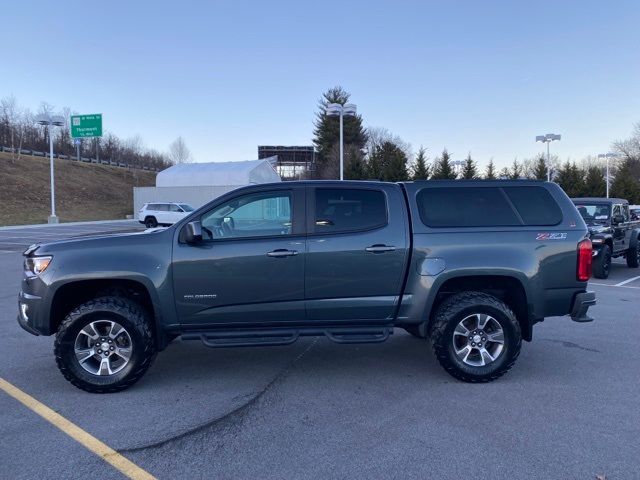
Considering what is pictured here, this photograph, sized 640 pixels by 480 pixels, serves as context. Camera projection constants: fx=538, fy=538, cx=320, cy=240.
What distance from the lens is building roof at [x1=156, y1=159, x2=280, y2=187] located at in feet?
145

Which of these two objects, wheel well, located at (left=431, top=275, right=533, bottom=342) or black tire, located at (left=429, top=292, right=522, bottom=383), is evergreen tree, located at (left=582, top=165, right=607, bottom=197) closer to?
wheel well, located at (left=431, top=275, right=533, bottom=342)

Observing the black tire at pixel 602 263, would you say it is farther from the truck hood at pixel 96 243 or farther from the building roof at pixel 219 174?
the building roof at pixel 219 174

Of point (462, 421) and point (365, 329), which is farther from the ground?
point (365, 329)

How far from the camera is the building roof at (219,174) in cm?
4431

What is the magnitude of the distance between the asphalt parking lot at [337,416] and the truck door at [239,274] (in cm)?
70

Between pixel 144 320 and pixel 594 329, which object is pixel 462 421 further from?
pixel 594 329

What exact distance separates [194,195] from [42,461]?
42.4 meters

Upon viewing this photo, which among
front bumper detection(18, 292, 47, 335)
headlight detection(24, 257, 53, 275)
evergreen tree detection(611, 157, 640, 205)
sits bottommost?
front bumper detection(18, 292, 47, 335)

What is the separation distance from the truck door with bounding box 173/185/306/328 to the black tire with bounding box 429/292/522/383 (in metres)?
1.33

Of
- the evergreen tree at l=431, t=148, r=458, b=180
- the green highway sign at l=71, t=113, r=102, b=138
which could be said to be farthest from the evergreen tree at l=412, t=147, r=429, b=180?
the green highway sign at l=71, t=113, r=102, b=138

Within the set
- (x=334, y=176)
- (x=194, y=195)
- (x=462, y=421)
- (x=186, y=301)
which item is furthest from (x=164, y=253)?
(x=334, y=176)

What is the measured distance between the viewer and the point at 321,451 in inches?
146

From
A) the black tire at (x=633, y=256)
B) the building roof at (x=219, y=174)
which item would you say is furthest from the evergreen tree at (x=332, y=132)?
the black tire at (x=633, y=256)

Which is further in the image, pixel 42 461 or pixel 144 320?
pixel 144 320
